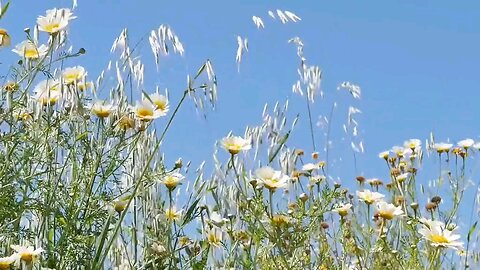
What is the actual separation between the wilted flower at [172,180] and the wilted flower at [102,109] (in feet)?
0.56

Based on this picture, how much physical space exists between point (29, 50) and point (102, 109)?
10.1 inches

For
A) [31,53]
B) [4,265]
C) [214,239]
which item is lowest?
[4,265]

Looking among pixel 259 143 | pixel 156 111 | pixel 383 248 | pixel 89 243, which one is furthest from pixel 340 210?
pixel 89 243

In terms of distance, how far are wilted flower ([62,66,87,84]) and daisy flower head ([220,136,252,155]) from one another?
0.34 metres

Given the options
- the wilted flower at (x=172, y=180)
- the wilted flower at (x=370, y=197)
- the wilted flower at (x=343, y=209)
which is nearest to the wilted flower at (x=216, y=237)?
the wilted flower at (x=172, y=180)

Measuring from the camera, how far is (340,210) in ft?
6.84

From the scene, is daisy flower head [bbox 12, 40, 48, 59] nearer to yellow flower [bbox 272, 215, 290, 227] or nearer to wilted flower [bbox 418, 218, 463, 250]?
yellow flower [bbox 272, 215, 290, 227]

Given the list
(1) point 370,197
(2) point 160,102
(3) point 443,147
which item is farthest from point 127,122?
(3) point 443,147

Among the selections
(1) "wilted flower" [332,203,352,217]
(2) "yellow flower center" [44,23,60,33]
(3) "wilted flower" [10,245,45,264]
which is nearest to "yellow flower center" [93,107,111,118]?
(2) "yellow flower center" [44,23,60,33]

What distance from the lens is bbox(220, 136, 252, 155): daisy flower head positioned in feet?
5.98

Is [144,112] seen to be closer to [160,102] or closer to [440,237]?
[160,102]

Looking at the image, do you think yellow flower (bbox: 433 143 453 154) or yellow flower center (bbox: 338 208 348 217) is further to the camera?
yellow flower (bbox: 433 143 453 154)

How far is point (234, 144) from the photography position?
1.85 meters

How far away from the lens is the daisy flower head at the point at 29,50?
72.7 inches
